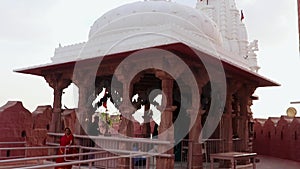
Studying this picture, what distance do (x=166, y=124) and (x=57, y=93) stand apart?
14.8ft

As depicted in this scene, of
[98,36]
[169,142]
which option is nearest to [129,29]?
[98,36]

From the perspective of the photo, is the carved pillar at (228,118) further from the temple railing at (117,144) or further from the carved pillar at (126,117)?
the carved pillar at (126,117)

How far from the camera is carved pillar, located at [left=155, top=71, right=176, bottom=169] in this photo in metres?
6.50

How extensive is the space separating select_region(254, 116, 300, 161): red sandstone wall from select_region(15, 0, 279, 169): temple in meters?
1.97

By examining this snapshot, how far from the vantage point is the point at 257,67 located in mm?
23406

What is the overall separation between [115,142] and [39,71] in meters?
3.84

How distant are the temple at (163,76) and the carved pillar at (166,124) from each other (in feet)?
0.07

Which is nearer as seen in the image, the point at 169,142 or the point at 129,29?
the point at 169,142

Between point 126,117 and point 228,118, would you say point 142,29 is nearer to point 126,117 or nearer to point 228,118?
point 126,117

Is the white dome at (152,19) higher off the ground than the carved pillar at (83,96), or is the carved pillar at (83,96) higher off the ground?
the white dome at (152,19)

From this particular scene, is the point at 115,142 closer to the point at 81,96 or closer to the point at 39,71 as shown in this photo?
the point at 81,96

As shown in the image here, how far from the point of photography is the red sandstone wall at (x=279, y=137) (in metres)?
12.5

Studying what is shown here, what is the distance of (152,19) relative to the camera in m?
9.27

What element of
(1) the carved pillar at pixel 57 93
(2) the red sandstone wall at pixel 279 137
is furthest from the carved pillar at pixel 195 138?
(2) the red sandstone wall at pixel 279 137
